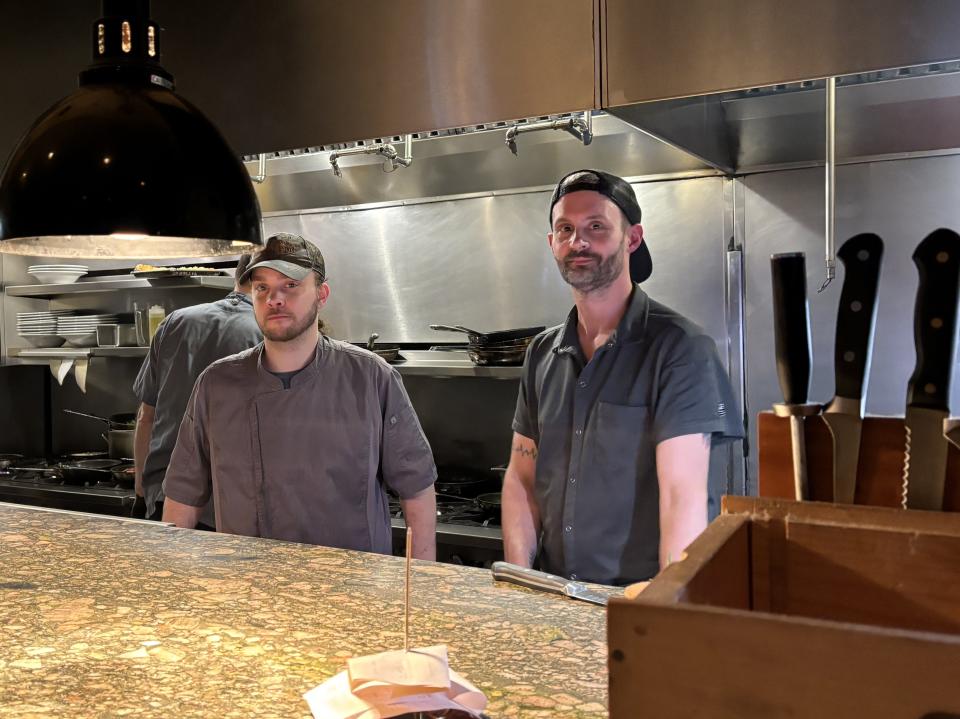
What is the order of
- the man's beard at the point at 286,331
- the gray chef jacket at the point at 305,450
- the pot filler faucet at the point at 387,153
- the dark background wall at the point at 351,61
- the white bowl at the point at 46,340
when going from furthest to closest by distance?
the white bowl at the point at 46,340
the pot filler faucet at the point at 387,153
the man's beard at the point at 286,331
the gray chef jacket at the point at 305,450
the dark background wall at the point at 351,61

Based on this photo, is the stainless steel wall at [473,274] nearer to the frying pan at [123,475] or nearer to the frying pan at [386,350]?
the frying pan at [386,350]

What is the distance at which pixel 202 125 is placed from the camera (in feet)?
4.76

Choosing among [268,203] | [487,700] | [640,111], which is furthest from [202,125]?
[268,203]

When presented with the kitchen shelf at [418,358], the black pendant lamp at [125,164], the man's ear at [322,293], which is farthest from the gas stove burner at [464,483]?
the black pendant lamp at [125,164]

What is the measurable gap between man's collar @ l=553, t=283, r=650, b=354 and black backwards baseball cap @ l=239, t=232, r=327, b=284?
818 mm

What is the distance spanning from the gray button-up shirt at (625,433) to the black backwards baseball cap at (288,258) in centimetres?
90

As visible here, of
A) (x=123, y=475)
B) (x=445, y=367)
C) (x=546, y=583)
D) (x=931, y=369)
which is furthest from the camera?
(x=123, y=475)

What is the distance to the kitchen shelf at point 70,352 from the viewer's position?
15.2 ft

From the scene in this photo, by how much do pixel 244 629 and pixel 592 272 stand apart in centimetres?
130

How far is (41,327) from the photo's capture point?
5.09 meters

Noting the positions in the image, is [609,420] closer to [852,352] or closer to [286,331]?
[286,331]

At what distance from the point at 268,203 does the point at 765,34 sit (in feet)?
10.4

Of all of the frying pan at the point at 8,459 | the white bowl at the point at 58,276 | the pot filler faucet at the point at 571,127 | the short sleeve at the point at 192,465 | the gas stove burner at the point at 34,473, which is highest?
the pot filler faucet at the point at 571,127

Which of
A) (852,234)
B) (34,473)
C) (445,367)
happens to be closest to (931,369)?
(852,234)
